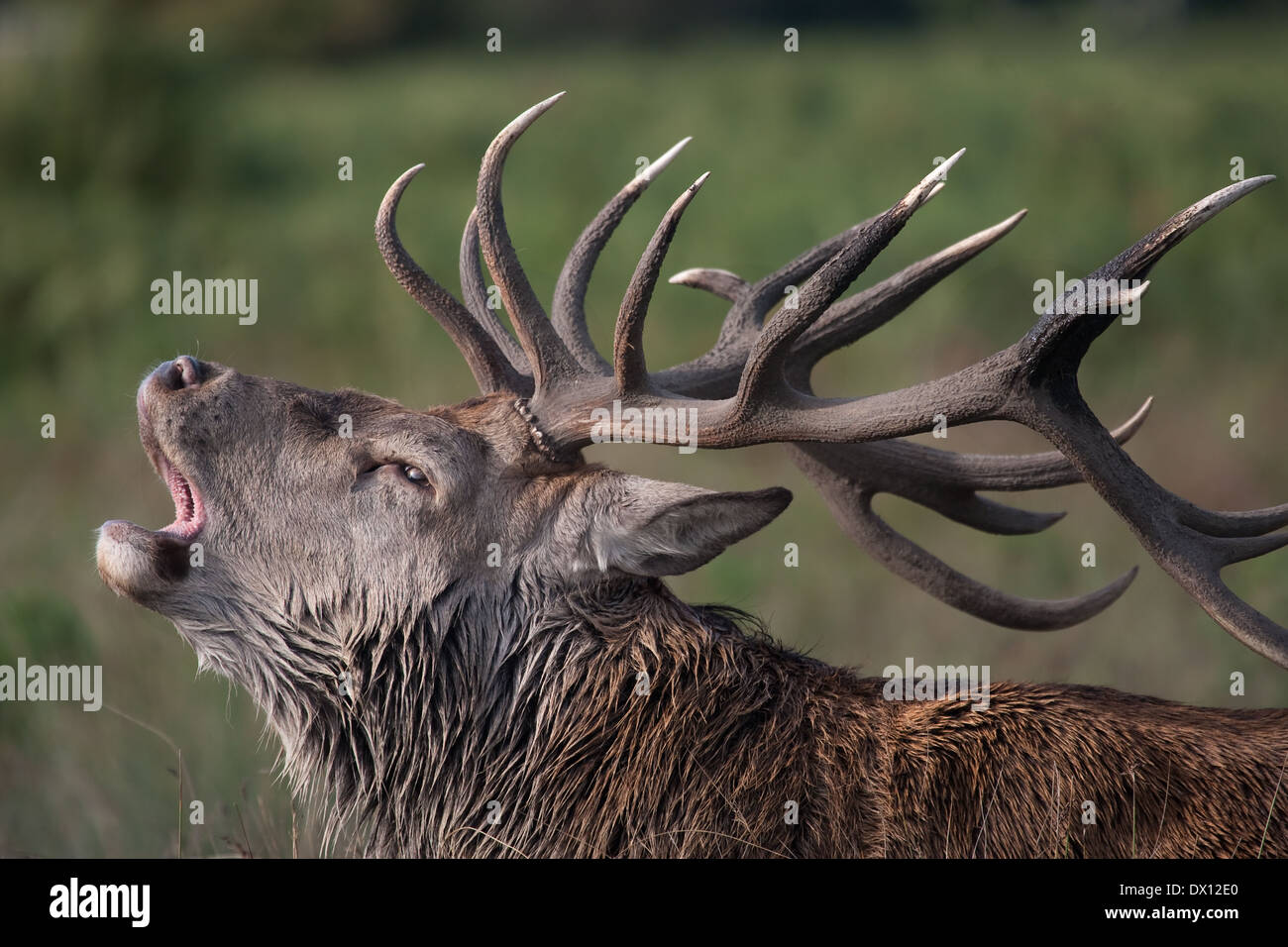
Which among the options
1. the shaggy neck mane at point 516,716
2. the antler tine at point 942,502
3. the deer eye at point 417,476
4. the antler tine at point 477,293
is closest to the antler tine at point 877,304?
the antler tine at point 942,502

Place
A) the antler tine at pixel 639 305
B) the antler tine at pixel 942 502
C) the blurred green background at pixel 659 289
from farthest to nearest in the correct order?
the blurred green background at pixel 659 289
the antler tine at pixel 942 502
the antler tine at pixel 639 305

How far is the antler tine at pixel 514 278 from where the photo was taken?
371 centimetres

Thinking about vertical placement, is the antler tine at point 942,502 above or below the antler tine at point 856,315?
below

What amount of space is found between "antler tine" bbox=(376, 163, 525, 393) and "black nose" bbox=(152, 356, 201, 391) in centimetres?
57

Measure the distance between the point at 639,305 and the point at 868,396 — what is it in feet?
2.07

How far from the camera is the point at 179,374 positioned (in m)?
3.69

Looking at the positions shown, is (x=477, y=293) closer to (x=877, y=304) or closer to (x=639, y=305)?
(x=639, y=305)

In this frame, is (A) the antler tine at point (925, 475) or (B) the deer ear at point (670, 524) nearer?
(B) the deer ear at point (670, 524)

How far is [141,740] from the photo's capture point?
595 centimetres

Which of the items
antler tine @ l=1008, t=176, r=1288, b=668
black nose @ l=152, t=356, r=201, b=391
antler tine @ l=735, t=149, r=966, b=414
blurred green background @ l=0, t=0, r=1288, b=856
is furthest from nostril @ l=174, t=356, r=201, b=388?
antler tine @ l=1008, t=176, r=1288, b=668

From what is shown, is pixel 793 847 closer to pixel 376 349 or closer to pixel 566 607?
pixel 566 607

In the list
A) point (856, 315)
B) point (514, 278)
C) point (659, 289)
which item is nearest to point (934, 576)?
point (856, 315)

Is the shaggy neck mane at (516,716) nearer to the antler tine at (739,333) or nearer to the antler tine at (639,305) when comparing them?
the antler tine at (639,305)

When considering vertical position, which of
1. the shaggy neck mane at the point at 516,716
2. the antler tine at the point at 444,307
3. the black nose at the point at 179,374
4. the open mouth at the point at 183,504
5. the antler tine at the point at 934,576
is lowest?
the shaggy neck mane at the point at 516,716
